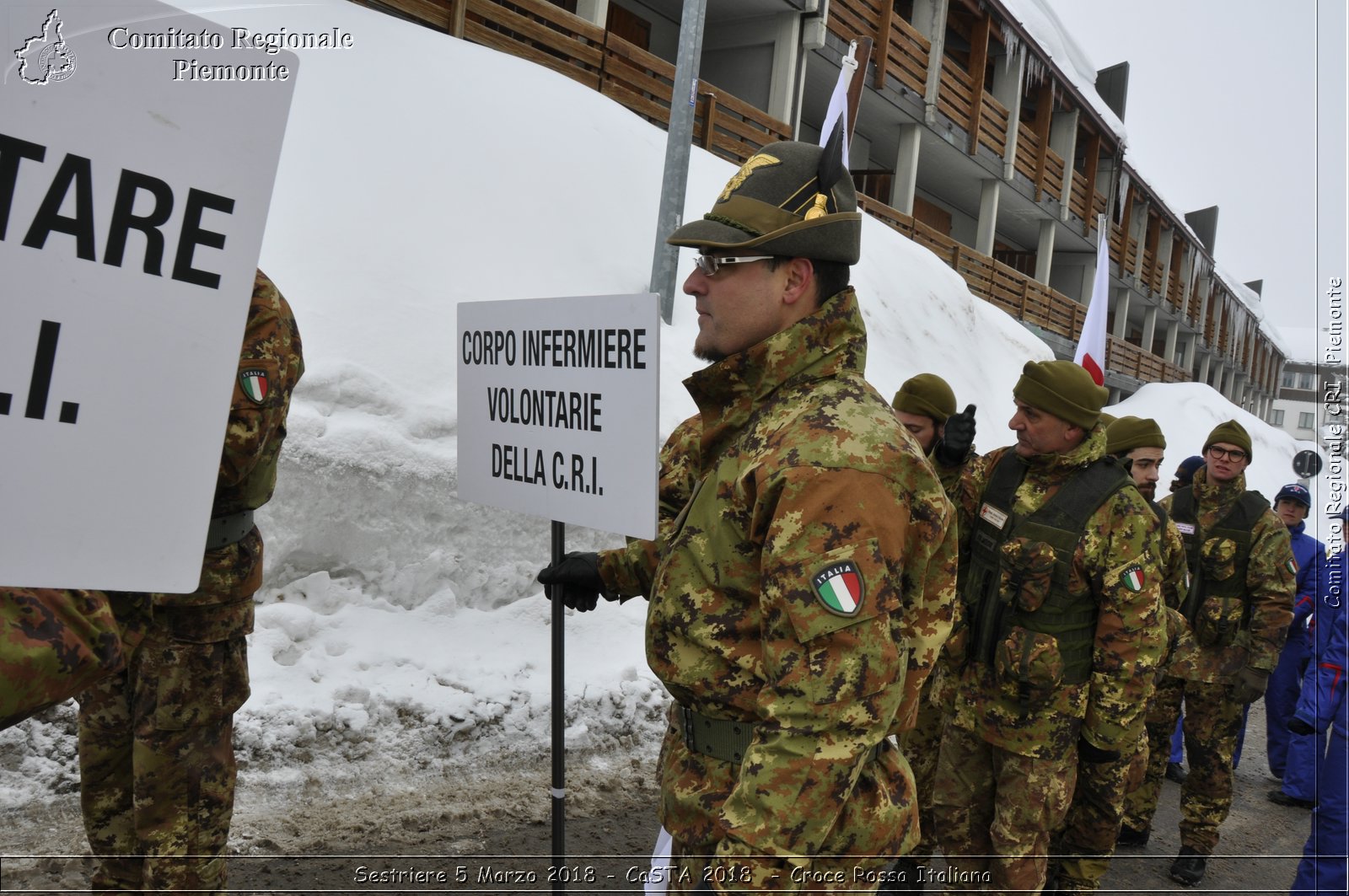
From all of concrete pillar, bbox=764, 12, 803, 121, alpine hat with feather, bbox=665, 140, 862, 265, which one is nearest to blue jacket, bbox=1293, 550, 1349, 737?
alpine hat with feather, bbox=665, 140, 862, 265

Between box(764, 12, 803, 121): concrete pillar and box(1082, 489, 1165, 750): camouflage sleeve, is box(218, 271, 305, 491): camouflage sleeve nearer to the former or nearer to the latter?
box(1082, 489, 1165, 750): camouflage sleeve

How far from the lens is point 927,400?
184 inches

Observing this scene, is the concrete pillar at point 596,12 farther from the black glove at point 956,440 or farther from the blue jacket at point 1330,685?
the blue jacket at point 1330,685

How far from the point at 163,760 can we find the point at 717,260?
236 cm

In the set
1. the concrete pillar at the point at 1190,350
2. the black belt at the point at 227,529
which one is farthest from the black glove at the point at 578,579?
the concrete pillar at the point at 1190,350

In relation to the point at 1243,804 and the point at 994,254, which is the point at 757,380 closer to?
the point at 1243,804

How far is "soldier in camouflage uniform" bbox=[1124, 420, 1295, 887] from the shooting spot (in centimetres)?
518

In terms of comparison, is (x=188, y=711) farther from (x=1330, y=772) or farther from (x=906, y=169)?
(x=906, y=169)

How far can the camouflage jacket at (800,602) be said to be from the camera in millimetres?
1636

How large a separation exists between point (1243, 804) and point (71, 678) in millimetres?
7591

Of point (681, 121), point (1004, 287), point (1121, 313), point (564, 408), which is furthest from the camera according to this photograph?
point (1121, 313)

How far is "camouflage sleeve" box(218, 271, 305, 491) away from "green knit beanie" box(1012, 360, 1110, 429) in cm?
277

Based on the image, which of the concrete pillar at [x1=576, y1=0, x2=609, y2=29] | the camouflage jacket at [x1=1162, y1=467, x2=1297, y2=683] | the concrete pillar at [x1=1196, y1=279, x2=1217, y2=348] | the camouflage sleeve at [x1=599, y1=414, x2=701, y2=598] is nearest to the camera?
the camouflage sleeve at [x1=599, y1=414, x2=701, y2=598]

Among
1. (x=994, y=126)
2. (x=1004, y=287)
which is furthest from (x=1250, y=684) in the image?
(x=994, y=126)
